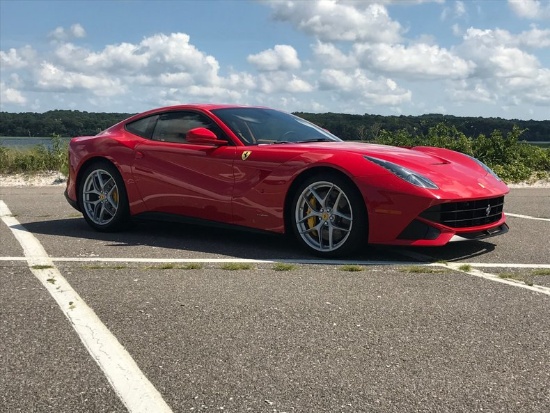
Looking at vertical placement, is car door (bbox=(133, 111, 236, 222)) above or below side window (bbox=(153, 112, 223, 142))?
below

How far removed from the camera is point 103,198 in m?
7.22

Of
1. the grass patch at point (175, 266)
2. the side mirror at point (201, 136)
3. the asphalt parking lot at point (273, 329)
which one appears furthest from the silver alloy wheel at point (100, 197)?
the grass patch at point (175, 266)

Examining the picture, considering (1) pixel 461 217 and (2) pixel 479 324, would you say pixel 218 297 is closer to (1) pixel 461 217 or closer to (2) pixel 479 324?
(2) pixel 479 324

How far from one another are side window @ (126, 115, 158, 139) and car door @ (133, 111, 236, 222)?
0.12 ft

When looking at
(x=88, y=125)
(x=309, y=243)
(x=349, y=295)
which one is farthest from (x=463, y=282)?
(x=88, y=125)

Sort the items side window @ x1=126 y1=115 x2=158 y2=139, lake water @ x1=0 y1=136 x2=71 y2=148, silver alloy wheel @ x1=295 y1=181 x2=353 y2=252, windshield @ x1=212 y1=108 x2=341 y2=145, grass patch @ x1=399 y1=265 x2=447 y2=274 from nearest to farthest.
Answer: grass patch @ x1=399 y1=265 x2=447 y2=274 < silver alloy wheel @ x1=295 y1=181 x2=353 y2=252 < windshield @ x1=212 y1=108 x2=341 y2=145 < side window @ x1=126 y1=115 x2=158 y2=139 < lake water @ x1=0 y1=136 x2=71 y2=148

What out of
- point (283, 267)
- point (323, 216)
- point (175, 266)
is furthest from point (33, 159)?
point (283, 267)

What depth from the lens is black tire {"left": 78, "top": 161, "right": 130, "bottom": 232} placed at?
278 inches

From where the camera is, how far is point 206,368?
3059 millimetres

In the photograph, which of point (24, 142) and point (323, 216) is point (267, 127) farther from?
point (24, 142)

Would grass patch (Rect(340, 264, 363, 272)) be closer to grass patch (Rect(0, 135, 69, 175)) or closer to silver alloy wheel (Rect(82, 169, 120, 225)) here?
silver alloy wheel (Rect(82, 169, 120, 225))

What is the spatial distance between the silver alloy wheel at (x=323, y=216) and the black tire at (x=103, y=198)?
2165mm

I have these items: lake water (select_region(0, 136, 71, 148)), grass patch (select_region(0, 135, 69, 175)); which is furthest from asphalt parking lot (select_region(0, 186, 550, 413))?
lake water (select_region(0, 136, 71, 148))

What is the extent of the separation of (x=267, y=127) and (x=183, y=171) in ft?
2.95
